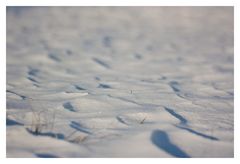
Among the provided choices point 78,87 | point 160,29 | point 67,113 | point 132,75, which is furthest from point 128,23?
point 67,113

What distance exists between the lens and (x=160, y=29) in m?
6.55

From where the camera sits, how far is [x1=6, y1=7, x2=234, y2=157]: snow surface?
185 centimetres

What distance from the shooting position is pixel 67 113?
226 centimetres

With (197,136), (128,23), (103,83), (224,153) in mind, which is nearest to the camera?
(224,153)

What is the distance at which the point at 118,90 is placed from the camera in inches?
113

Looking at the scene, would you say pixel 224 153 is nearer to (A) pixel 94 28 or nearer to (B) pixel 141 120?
(B) pixel 141 120

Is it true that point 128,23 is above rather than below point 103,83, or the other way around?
above

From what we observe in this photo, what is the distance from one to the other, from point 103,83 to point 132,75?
1.61 ft

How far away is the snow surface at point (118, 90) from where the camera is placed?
6.08 feet
